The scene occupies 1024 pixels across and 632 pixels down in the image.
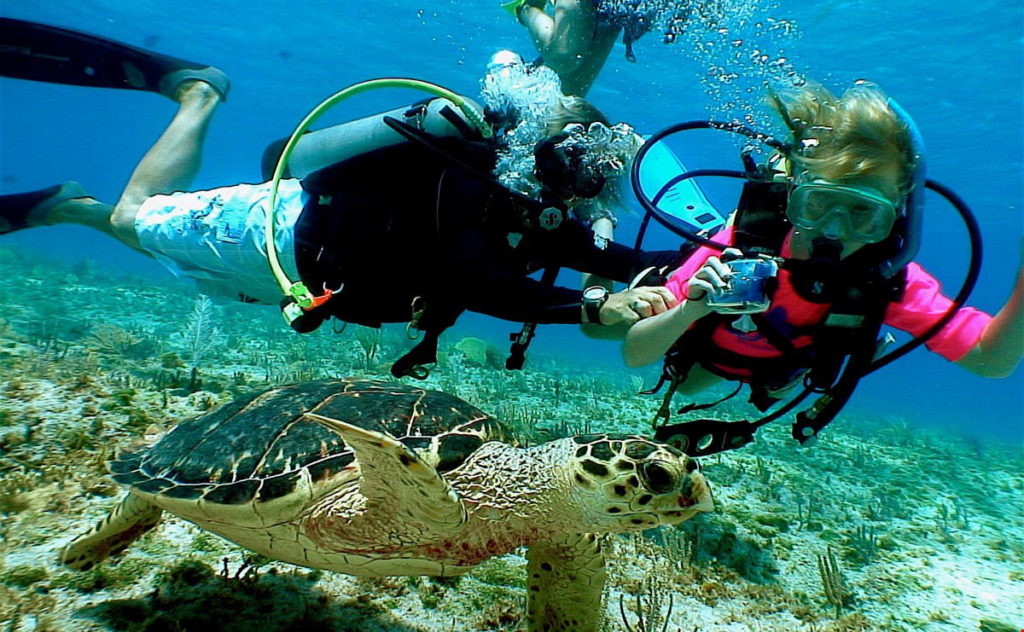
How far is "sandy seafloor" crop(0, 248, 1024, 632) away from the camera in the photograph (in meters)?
2.74

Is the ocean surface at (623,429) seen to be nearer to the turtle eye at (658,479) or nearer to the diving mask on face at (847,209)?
the diving mask on face at (847,209)

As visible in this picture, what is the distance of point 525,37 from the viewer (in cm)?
Answer: 2220

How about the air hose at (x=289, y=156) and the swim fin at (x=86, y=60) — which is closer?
the air hose at (x=289, y=156)

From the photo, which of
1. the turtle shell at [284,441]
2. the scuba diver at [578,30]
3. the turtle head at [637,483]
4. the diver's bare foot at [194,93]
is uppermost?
the scuba diver at [578,30]

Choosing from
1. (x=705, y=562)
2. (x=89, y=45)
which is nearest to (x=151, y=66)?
(x=89, y=45)

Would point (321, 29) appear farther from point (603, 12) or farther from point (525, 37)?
point (603, 12)

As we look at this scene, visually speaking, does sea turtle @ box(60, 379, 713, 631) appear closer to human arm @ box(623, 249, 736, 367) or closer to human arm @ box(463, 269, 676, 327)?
human arm @ box(463, 269, 676, 327)

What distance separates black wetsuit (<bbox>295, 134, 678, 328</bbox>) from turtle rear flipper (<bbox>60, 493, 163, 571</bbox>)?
4.92 ft

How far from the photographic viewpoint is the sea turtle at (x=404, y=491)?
1.96m

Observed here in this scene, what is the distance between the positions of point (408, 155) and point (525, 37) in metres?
21.5

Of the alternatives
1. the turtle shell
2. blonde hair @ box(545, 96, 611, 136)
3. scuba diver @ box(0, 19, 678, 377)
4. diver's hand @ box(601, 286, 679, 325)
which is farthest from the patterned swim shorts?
diver's hand @ box(601, 286, 679, 325)

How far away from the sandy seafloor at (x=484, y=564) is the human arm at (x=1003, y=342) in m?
1.80

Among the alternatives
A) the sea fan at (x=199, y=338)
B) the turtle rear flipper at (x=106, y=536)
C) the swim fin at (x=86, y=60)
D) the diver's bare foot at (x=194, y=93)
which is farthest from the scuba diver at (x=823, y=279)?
the sea fan at (x=199, y=338)

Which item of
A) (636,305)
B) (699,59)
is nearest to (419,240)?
(636,305)
